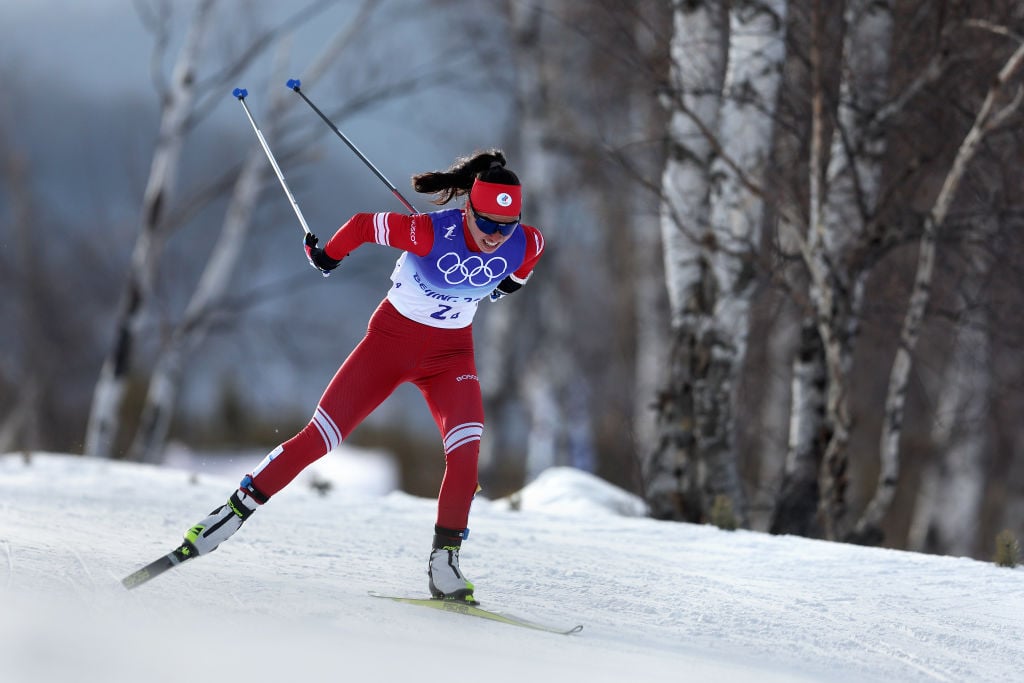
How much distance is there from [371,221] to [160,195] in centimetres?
880

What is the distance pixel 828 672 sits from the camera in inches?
159

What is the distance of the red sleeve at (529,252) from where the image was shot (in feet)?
16.0

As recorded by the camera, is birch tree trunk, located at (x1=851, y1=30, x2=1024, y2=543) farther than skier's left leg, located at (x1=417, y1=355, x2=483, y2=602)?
Yes

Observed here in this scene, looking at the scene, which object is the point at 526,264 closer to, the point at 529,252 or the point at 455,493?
the point at 529,252

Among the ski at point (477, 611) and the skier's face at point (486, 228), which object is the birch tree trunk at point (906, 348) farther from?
the ski at point (477, 611)

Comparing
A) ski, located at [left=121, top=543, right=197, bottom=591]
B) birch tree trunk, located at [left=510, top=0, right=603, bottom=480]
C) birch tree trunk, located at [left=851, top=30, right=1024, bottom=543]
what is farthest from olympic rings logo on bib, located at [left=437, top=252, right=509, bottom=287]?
birch tree trunk, located at [left=510, top=0, right=603, bottom=480]

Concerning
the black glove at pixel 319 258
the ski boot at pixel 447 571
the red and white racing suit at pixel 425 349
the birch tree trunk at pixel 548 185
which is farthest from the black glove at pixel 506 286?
the birch tree trunk at pixel 548 185

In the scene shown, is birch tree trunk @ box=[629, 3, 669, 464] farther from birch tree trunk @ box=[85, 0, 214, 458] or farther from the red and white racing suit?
the red and white racing suit

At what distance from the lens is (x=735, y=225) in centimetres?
780

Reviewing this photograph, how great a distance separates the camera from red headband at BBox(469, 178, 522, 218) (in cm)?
456

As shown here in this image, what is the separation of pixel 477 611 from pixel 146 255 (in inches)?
359

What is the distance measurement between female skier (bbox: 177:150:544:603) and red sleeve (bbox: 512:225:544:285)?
0.23 ft

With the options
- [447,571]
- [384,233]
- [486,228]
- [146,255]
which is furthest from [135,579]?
[146,255]

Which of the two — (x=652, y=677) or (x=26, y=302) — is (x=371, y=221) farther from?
(x=26, y=302)
